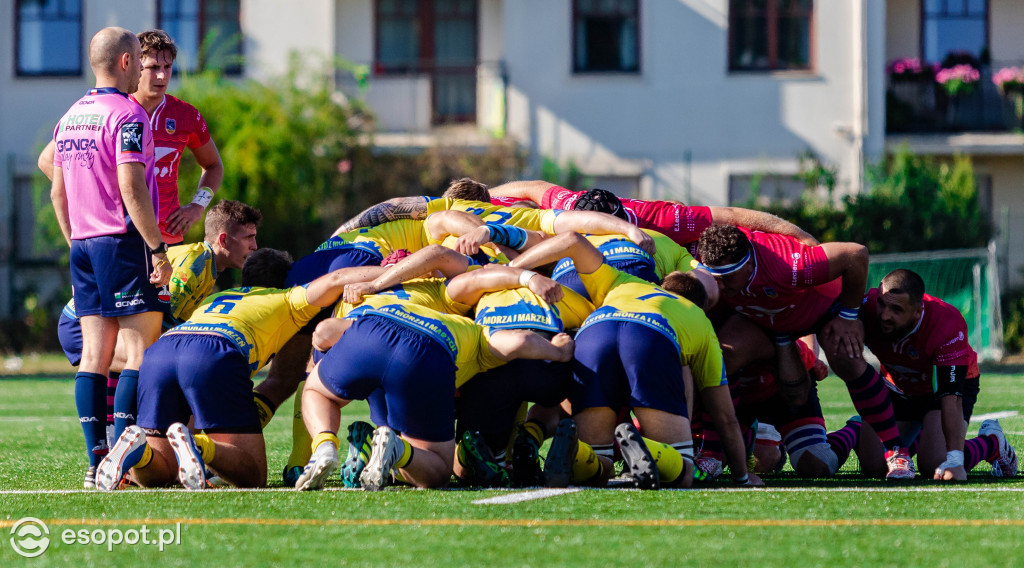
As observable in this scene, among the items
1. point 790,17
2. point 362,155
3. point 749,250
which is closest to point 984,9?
point 790,17

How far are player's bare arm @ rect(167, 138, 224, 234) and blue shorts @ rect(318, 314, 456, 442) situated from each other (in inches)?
67.1

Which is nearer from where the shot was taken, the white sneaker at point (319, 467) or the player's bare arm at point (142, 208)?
the white sneaker at point (319, 467)

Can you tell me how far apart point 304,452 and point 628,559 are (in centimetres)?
267

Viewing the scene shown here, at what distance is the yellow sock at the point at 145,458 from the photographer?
5668 millimetres

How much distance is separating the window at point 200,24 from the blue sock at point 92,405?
16.3 meters

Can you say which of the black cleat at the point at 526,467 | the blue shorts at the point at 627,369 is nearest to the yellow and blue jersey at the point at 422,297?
the blue shorts at the point at 627,369

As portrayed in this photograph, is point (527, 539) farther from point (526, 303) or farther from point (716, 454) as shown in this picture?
point (716, 454)

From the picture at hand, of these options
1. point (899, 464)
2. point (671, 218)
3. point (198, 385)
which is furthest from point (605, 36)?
point (198, 385)

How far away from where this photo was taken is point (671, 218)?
7.68 metres

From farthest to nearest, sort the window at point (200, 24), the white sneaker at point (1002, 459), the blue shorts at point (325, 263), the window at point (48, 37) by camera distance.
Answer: the window at point (48, 37) → the window at point (200, 24) → the blue shorts at point (325, 263) → the white sneaker at point (1002, 459)

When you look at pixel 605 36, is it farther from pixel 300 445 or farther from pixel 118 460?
pixel 118 460

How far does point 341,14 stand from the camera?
21.9 meters

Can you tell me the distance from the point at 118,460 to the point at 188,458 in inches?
12.3

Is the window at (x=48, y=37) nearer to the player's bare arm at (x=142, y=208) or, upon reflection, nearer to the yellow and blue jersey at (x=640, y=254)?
the player's bare arm at (x=142, y=208)
